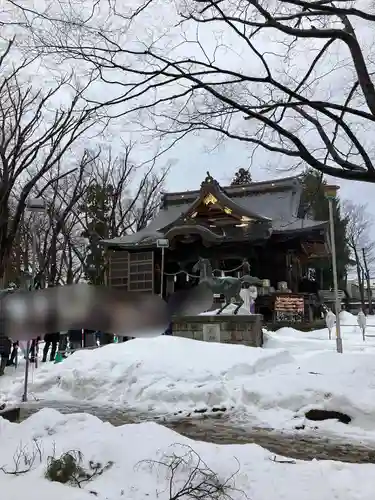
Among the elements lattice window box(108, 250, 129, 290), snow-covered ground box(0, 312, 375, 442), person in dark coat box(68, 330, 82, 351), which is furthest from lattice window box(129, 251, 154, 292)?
person in dark coat box(68, 330, 82, 351)

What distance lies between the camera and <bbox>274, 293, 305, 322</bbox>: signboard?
23.0 meters

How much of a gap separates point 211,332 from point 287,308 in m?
9.57

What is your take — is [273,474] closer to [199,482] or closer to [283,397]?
[199,482]

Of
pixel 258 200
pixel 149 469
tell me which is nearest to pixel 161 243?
pixel 149 469

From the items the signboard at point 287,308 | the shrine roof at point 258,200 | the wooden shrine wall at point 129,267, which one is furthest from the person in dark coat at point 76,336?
the shrine roof at point 258,200

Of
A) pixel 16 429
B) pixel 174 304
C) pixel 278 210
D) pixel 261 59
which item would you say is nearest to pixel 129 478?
pixel 16 429

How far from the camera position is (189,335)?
14844 millimetres

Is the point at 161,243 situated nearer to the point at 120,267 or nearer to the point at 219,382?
the point at 219,382

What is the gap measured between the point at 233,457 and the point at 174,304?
4.67 m

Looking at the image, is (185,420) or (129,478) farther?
(185,420)

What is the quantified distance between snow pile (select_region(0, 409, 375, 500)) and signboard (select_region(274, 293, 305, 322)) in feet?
57.7

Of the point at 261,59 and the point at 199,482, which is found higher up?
the point at 261,59

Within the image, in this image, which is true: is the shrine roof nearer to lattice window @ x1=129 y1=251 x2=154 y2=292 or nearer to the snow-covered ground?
lattice window @ x1=129 y1=251 x2=154 y2=292

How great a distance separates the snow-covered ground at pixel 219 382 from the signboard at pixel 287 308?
1061 cm
